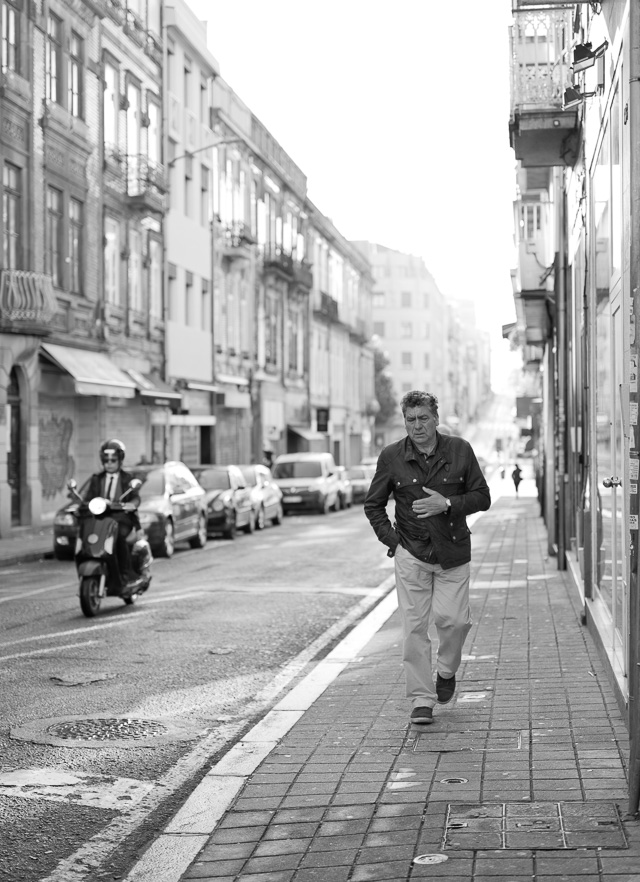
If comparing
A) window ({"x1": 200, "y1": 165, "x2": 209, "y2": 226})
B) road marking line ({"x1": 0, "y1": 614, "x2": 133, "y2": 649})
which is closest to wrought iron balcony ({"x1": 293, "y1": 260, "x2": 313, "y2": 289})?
window ({"x1": 200, "y1": 165, "x2": 209, "y2": 226})

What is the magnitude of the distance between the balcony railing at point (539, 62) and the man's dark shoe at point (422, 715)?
957 centimetres

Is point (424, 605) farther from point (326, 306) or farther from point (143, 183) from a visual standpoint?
point (326, 306)

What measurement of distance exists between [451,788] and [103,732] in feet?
8.10

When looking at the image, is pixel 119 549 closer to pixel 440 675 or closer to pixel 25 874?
pixel 440 675

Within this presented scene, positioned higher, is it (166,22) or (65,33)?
(166,22)

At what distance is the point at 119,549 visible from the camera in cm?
1338

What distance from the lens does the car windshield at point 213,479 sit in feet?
86.2

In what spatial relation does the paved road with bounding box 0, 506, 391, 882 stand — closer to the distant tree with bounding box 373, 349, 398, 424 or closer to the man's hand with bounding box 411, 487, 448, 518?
the man's hand with bounding box 411, 487, 448, 518

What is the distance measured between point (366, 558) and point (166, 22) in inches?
856

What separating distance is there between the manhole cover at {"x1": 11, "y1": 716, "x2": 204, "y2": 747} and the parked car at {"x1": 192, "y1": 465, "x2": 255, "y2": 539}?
1719cm

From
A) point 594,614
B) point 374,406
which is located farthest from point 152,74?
point 374,406

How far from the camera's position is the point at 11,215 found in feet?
83.7

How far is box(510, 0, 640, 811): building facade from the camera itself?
585 cm

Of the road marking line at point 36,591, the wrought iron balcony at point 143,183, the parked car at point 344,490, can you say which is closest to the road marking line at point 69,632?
the road marking line at point 36,591
